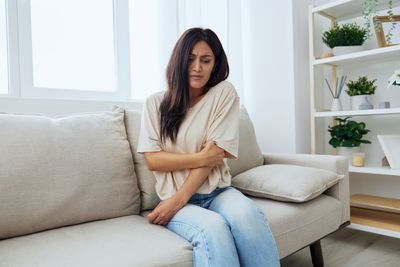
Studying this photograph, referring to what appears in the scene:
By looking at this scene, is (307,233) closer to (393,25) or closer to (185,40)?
(185,40)

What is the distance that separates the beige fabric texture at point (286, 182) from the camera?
129cm

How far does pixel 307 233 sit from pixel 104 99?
1.19 meters

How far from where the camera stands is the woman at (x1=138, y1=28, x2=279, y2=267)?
1052 mm

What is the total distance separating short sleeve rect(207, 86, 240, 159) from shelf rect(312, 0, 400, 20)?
1.16 m

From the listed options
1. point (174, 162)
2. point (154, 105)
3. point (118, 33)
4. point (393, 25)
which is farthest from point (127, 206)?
point (393, 25)

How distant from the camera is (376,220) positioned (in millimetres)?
1785

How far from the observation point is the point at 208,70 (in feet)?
4.12

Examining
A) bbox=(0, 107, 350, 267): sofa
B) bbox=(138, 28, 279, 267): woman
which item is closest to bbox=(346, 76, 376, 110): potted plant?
bbox=(0, 107, 350, 267): sofa

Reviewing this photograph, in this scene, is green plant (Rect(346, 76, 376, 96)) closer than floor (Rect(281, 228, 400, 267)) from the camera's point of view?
No

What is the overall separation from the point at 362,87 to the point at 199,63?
3.94ft

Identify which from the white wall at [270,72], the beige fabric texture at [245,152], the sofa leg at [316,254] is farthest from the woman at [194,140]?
the white wall at [270,72]

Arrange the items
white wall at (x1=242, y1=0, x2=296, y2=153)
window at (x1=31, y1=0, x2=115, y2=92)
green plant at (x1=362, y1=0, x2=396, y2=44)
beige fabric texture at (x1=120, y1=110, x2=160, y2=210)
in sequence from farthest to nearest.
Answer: white wall at (x1=242, y1=0, x2=296, y2=153) → green plant at (x1=362, y1=0, x2=396, y2=44) → window at (x1=31, y1=0, x2=115, y2=92) → beige fabric texture at (x1=120, y1=110, x2=160, y2=210)

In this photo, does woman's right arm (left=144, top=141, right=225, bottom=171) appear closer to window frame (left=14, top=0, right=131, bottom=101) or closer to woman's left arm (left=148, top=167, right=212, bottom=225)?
woman's left arm (left=148, top=167, right=212, bottom=225)

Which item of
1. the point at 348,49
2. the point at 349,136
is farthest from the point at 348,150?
the point at 348,49
